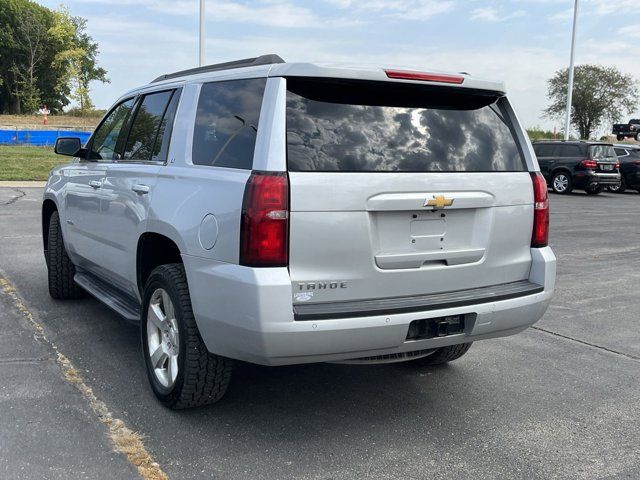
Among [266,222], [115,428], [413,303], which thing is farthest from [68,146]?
[413,303]

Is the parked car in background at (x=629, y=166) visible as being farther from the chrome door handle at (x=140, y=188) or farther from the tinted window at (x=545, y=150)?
the chrome door handle at (x=140, y=188)

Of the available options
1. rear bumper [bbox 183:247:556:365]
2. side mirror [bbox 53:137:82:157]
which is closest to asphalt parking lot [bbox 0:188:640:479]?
rear bumper [bbox 183:247:556:365]

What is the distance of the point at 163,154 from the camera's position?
3.99 m

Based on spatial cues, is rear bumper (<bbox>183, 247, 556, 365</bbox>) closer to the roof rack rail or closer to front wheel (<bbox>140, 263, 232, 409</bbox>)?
front wheel (<bbox>140, 263, 232, 409</bbox>)

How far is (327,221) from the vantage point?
3109mm

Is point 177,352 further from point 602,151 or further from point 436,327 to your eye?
point 602,151

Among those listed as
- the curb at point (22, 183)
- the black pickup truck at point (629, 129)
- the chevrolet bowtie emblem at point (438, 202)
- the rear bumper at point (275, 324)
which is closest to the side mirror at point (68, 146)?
the rear bumper at point (275, 324)

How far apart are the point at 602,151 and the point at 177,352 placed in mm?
22356

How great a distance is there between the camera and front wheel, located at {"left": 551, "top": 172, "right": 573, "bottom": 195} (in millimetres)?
23016

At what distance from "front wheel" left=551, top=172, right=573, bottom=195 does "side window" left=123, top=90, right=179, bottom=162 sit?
20888 mm

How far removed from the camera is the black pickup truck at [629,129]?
49.0 metres

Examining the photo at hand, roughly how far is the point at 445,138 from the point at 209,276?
145 centimetres

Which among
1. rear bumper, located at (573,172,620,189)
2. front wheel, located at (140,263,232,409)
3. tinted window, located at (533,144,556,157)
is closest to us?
front wheel, located at (140,263,232,409)

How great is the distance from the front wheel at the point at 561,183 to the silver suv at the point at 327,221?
2056cm
